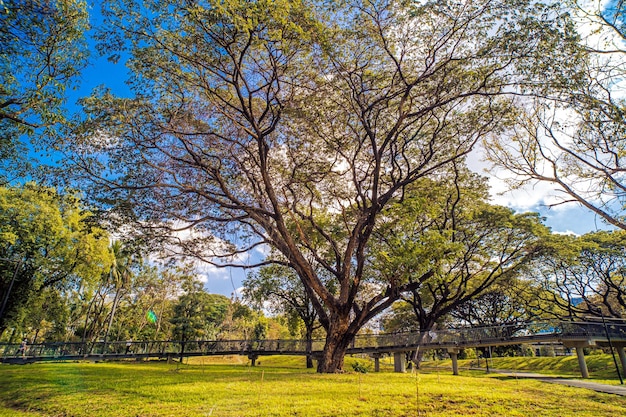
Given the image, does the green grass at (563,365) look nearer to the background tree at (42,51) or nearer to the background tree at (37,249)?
the background tree at (42,51)

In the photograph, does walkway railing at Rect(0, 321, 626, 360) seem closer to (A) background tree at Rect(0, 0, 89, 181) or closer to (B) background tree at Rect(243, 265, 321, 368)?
(B) background tree at Rect(243, 265, 321, 368)

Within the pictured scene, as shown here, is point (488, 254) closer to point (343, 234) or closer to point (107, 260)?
point (343, 234)

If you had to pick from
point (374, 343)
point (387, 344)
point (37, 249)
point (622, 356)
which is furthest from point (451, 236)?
point (37, 249)

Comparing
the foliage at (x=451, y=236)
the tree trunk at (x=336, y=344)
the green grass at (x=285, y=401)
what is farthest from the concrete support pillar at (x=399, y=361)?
the green grass at (x=285, y=401)

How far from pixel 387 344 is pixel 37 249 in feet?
77.2

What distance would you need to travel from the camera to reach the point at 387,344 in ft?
72.8

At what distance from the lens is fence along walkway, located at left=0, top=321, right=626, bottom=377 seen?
698 inches

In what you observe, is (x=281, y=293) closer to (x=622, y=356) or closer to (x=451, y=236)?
(x=451, y=236)

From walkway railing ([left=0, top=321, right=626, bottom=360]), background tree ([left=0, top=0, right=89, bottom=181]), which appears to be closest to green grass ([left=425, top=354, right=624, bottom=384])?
walkway railing ([left=0, top=321, right=626, bottom=360])

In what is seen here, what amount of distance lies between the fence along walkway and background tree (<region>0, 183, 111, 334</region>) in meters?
3.56

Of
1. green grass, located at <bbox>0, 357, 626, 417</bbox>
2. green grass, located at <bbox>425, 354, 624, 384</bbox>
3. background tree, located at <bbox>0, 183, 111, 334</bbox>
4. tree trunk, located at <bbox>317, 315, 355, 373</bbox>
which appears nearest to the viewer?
green grass, located at <bbox>0, 357, 626, 417</bbox>

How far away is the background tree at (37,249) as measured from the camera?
21.2 metres

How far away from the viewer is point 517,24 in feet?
29.1

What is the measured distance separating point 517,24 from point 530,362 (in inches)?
1231
